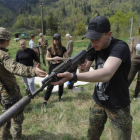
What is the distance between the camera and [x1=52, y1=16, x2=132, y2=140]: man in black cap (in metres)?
1.41

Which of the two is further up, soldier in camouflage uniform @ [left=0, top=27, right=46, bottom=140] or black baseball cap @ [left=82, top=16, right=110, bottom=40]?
black baseball cap @ [left=82, top=16, right=110, bottom=40]

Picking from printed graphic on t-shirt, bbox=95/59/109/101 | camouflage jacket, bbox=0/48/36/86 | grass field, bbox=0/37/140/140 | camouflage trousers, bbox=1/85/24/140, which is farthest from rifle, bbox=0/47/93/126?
grass field, bbox=0/37/140/140

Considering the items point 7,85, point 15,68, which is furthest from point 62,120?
point 15,68

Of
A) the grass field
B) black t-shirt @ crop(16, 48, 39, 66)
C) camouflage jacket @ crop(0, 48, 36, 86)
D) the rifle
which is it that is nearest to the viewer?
the rifle

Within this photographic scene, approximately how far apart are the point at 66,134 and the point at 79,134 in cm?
31

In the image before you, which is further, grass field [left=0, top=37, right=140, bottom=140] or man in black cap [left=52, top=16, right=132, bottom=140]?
grass field [left=0, top=37, right=140, bottom=140]

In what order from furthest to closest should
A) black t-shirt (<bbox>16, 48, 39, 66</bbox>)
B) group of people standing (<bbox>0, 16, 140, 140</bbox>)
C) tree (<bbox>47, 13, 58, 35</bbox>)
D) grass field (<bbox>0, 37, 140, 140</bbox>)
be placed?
tree (<bbox>47, 13, 58, 35</bbox>)
black t-shirt (<bbox>16, 48, 39, 66</bbox>)
grass field (<bbox>0, 37, 140, 140</bbox>)
group of people standing (<bbox>0, 16, 140, 140</bbox>)

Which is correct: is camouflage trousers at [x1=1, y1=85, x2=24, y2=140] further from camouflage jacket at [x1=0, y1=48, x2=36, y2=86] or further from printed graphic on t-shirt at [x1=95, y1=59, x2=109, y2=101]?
printed graphic on t-shirt at [x1=95, y1=59, x2=109, y2=101]

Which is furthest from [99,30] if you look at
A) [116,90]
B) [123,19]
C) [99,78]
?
[123,19]

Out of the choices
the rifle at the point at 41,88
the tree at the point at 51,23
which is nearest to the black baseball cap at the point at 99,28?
the rifle at the point at 41,88

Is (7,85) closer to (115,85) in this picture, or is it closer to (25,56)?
(115,85)

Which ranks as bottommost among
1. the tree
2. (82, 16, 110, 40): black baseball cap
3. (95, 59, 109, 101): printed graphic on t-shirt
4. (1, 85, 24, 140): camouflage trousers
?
(1, 85, 24, 140): camouflage trousers

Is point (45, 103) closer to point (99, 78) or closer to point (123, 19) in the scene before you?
point (99, 78)

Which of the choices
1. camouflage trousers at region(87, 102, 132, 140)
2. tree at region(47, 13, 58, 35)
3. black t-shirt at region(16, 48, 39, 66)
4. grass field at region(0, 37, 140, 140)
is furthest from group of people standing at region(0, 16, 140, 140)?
tree at region(47, 13, 58, 35)
